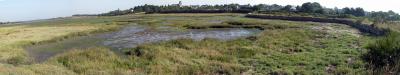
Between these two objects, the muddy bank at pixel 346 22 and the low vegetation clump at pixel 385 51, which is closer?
the low vegetation clump at pixel 385 51

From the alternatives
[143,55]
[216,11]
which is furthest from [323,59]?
[216,11]

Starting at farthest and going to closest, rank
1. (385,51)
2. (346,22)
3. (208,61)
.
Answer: (346,22), (208,61), (385,51)

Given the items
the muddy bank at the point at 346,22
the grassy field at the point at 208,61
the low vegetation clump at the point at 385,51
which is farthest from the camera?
the muddy bank at the point at 346,22

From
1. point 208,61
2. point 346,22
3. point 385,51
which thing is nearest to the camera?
point 385,51

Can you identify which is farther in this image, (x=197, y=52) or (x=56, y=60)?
(x=197, y=52)

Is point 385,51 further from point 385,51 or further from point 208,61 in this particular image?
point 208,61

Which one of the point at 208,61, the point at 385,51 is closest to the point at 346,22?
the point at 208,61

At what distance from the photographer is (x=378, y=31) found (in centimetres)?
3762

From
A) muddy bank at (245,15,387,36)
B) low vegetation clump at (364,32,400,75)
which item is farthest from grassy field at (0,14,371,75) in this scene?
muddy bank at (245,15,387,36)

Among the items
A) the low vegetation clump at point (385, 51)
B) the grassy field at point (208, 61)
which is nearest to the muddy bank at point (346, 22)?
the grassy field at point (208, 61)

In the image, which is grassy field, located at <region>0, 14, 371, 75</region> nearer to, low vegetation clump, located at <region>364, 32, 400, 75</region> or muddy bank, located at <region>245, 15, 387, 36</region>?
low vegetation clump, located at <region>364, 32, 400, 75</region>

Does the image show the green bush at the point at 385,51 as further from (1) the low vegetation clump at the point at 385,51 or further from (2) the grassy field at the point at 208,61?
(2) the grassy field at the point at 208,61

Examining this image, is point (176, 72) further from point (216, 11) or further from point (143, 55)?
point (216, 11)

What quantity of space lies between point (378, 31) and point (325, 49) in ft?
40.0
